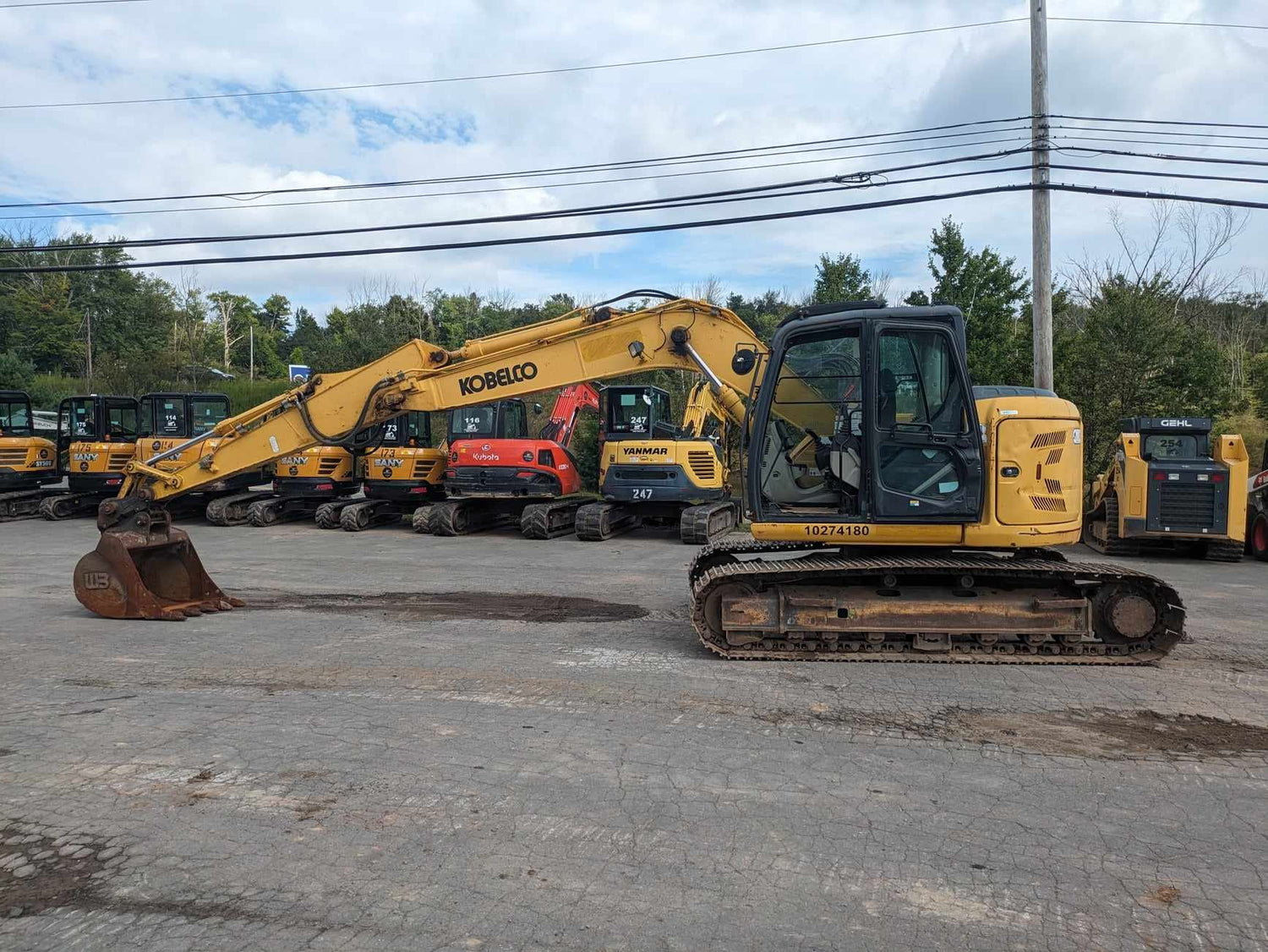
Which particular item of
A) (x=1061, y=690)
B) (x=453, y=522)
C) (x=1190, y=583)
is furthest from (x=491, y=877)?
(x=453, y=522)

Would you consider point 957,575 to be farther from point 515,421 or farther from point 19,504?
point 19,504

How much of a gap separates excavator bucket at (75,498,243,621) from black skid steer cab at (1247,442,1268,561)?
1442cm

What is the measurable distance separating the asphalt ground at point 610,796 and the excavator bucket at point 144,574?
0.87 meters

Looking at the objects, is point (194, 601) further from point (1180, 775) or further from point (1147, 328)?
point (1147, 328)

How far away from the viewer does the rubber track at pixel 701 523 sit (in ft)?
50.4

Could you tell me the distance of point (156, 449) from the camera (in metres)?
19.8

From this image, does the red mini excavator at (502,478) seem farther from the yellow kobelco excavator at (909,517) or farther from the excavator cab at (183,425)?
the yellow kobelco excavator at (909,517)

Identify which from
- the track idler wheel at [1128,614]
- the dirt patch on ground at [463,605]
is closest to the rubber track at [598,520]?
the dirt patch on ground at [463,605]

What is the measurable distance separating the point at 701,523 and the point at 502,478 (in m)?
3.85

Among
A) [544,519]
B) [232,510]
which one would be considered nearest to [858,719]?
[544,519]

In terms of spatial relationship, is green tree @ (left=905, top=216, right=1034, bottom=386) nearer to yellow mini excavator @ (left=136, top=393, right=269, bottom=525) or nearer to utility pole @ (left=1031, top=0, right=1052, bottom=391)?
utility pole @ (left=1031, top=0, right=1052, bottom=391)

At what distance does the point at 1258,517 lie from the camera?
1430cm

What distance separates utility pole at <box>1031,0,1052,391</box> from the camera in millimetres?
15156

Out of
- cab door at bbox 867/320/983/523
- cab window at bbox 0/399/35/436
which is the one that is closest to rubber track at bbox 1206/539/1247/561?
cab door at bbox 867/320/983/523
